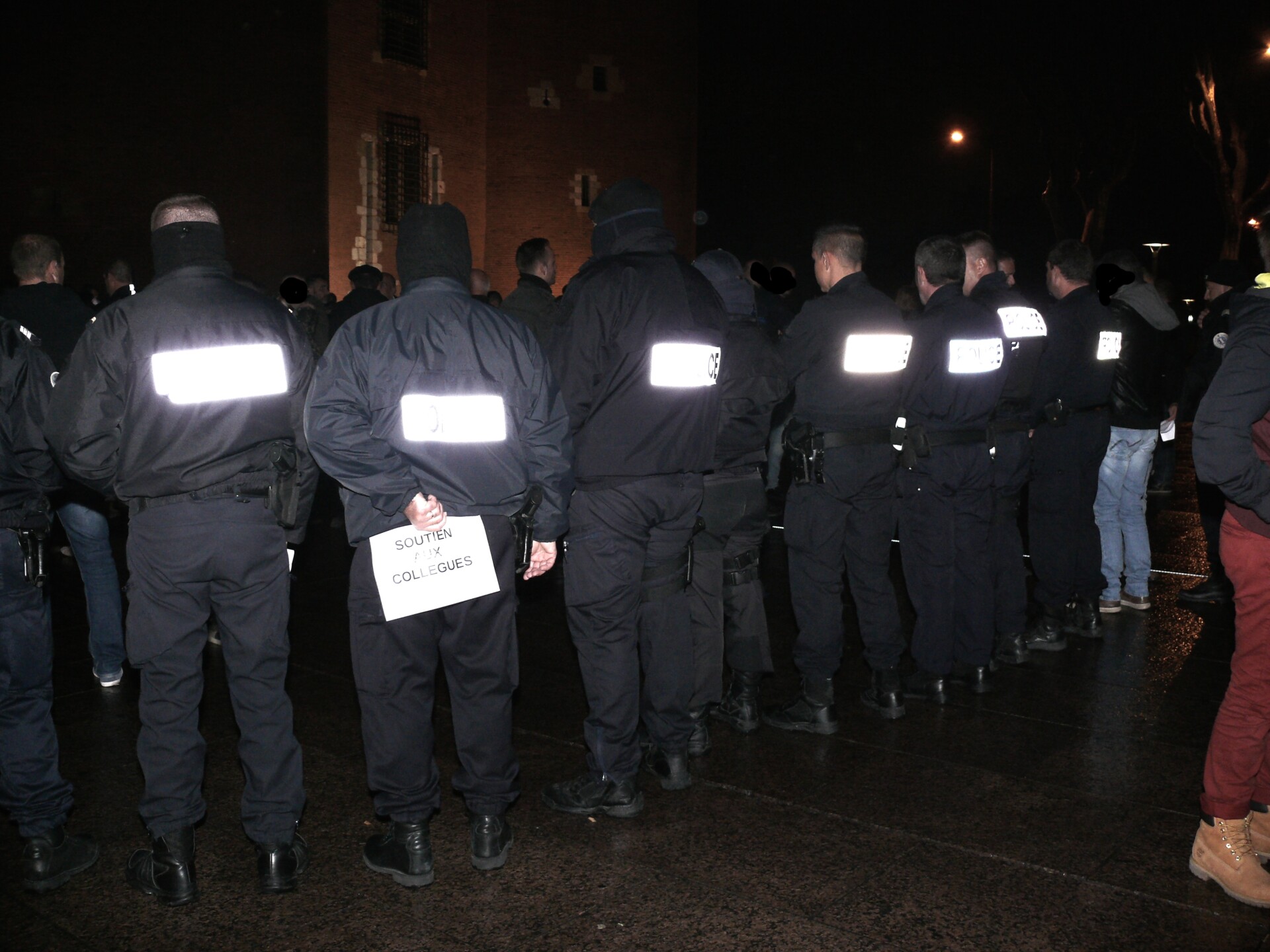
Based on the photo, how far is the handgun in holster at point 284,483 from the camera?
3645mm

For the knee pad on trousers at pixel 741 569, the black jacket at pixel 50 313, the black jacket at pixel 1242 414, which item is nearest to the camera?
the black jacket at pixel 1242 414

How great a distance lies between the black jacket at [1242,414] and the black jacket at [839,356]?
1.84m

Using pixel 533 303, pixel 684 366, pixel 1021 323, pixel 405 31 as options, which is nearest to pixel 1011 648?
pixel 1021 323

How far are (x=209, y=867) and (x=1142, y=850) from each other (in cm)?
313

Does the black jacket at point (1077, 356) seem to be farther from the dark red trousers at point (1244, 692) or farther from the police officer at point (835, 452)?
the dark red trousers at point (1244, 692)

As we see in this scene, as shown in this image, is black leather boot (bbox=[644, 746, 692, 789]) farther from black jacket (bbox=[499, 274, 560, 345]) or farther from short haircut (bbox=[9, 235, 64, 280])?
short haircut (bbox=[9, 235, 64, 280])

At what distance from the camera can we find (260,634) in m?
3.64

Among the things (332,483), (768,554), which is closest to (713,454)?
(768,554)

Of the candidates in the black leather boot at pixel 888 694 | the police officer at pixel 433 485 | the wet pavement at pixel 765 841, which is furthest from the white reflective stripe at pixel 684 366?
the black leather boot at pixel 888 694

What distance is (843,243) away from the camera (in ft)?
16.8

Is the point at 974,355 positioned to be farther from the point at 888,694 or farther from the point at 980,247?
the point at 888,694

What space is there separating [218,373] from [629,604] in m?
1.61

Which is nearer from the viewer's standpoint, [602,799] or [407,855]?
[407,855]

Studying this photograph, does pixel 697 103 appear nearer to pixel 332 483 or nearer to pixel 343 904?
pixel 332 483
